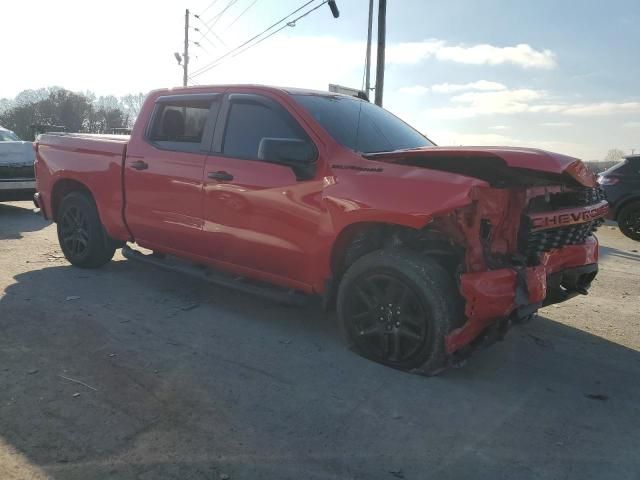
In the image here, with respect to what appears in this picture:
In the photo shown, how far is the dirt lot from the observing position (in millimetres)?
2617

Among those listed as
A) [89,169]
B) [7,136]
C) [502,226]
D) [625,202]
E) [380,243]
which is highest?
[7,136]

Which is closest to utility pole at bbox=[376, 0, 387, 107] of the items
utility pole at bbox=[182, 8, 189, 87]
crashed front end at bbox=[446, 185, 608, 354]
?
crashed front end at bbox=[446, 185, 608, 354]

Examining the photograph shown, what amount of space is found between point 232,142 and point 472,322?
2.40m

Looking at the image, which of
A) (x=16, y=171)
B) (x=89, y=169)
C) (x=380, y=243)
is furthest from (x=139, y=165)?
(x=16, y=171)

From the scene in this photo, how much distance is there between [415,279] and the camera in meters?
3.44

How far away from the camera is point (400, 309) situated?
11.7 ft

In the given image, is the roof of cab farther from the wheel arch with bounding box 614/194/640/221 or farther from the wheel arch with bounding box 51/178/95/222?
the wheel arch with bounding box 614/194/640/221

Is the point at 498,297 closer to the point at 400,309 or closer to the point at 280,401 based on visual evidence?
the point at 400,309

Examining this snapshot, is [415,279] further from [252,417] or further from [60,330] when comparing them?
[60,330]

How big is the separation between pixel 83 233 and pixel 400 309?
12.8 ft

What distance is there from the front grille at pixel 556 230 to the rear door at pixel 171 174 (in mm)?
2593

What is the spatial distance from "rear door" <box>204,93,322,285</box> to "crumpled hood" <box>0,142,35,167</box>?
22.7ft

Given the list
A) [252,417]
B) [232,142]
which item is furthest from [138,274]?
[252,417]

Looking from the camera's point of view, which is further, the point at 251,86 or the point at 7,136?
the point at 7,136
